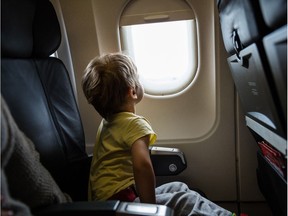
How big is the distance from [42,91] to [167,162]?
0.73 m

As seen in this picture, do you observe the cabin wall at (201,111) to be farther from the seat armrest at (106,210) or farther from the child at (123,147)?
the seat armrest at (106,210)

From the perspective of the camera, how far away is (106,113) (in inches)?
52.4

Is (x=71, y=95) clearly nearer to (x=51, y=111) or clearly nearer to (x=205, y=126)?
(x=51, y=111)

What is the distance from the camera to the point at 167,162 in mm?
1572

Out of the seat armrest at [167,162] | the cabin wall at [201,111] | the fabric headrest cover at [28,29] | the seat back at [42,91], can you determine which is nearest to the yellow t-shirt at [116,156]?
the seat back at [42,91]

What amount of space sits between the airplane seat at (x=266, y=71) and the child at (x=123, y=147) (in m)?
0.28

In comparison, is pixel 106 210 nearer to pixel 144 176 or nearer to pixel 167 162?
pixel 144 176

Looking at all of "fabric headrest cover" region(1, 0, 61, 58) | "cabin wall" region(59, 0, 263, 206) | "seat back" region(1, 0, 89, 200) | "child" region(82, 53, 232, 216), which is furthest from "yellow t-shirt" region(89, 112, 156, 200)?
"cabin wall" region(59, 0, 263, 206)

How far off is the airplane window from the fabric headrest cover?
0.55 m

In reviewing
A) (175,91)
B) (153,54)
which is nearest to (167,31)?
(153,54)

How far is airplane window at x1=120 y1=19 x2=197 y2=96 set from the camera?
1720 millimetres

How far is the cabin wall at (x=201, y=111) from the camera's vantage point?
162cm

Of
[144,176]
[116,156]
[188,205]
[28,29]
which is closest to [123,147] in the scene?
[116,156]

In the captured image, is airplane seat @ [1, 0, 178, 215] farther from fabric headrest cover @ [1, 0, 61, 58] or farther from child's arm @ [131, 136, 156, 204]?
child's arm @ [131, 136, 156, 204]
